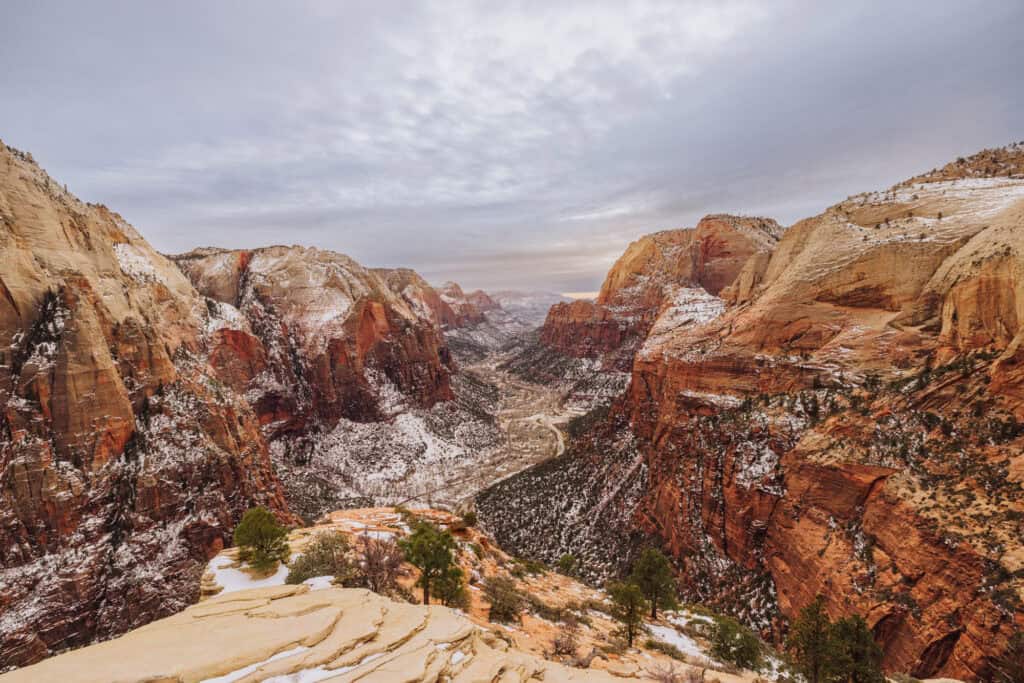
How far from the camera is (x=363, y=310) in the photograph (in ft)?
263

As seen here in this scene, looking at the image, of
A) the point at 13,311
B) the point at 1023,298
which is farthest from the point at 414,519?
the point at 1023,298

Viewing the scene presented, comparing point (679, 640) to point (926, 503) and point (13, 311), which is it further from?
point (13, 311)

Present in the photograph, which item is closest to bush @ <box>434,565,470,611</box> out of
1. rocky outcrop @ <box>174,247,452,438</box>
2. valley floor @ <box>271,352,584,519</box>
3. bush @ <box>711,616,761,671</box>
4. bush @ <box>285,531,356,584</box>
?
bush @ <box>285,531,356,584</box>

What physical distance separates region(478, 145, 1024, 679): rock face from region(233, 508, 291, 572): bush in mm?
28383

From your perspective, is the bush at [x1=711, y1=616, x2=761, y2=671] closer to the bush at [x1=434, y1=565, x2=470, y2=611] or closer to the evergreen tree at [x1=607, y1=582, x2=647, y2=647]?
the evergreen tree at [x1=607, y1=582, x2=647, y2=647]

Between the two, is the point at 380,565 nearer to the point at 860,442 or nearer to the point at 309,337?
the point at 860,442

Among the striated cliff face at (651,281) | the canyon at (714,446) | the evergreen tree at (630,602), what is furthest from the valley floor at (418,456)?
the evergreen tree at (630,602)

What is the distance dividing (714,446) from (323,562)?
31.8 m

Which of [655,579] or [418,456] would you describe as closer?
[655,579]

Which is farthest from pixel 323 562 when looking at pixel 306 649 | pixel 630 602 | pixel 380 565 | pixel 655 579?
pixel 655 579

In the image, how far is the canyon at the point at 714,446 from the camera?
1870 cm

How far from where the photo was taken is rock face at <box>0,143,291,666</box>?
77.9ft

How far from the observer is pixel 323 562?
1681 centimetres

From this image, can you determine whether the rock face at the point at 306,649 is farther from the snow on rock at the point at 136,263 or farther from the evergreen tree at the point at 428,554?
the snow on rock at the point at 136,263
